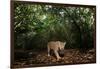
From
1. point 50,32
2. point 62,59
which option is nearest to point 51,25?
point 50,32

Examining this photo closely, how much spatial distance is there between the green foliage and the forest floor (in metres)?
0.08

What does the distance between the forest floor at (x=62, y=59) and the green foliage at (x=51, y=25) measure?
0.28ft

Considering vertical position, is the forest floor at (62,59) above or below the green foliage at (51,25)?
below

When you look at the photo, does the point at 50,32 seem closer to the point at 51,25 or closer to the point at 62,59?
the point at 51,25

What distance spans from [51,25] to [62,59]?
454 millimetres

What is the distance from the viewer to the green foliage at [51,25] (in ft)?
7.14

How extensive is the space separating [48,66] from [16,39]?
52 centimetres

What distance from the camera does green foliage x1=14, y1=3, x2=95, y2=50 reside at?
218 centimetres

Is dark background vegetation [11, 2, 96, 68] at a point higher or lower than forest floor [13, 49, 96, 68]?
higher

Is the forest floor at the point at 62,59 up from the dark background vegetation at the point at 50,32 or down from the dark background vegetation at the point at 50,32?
down

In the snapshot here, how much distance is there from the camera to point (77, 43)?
94.1 inches

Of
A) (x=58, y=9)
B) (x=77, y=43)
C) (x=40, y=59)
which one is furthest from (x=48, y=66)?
(x=58, y=9)

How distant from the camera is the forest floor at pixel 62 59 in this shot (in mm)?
2184
